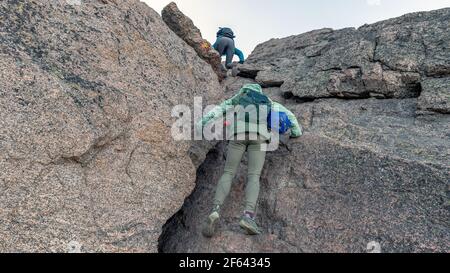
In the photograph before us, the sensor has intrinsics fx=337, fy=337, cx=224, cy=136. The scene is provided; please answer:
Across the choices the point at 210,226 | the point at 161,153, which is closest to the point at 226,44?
the point at 161,153

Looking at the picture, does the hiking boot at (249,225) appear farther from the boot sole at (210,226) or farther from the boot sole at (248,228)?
the boot sole at (210,226)

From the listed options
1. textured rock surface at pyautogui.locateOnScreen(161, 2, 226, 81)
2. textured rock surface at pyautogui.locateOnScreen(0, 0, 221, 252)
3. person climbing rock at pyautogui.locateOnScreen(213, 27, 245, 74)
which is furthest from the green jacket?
person climbing rock at pyautogui.locateOnScreen(213, 27, 245, 74)

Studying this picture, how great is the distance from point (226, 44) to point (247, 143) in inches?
371

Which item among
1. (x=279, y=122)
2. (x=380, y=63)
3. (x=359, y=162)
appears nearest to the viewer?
(x=359, y=162)

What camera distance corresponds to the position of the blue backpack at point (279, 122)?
7.86 meters

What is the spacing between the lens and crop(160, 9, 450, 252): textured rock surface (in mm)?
6469

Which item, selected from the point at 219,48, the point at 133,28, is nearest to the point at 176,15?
the point at 219,48

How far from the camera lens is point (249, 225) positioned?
274 inches

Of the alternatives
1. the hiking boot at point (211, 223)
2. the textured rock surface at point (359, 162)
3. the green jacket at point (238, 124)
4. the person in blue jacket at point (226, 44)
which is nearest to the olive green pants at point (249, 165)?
the green jacket at point (238, 124)

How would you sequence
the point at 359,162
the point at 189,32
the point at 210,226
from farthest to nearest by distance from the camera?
the point at 189,32 < the point at 359,162 < the point at 210,226

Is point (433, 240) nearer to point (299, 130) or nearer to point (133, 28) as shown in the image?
point (299, 130)

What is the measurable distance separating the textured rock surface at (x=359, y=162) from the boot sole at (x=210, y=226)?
8.3 inches

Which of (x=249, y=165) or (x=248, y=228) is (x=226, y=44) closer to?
(x=249, y=165)
